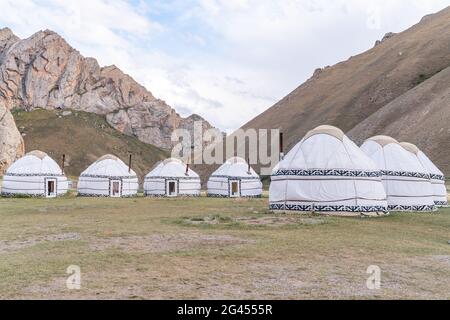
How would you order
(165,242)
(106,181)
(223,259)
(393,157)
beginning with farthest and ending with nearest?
(106,181)
(393,157)
(165,242)
(223,259)

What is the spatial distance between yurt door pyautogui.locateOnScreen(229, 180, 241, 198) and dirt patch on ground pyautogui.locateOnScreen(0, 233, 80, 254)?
2587cm

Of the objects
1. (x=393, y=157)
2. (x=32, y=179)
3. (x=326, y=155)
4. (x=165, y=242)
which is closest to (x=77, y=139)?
(x=32, y=179)

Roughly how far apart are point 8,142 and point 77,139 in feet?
163

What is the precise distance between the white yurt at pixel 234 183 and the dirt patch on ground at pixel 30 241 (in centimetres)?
2591

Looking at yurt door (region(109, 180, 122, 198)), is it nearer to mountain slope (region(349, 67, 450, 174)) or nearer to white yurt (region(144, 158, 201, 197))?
white yurt (region(144, 158, 201, 197))

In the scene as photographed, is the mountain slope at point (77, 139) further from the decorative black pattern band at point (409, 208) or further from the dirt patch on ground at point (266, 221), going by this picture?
the dirt patch on ground at point (266, 221)

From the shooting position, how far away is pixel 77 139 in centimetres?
11181

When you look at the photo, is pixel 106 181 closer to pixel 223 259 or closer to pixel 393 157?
pixel 393 157

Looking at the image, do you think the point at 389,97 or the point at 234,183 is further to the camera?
the point at 389,97

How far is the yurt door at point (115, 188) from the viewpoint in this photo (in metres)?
35.6

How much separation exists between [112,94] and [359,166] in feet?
455
